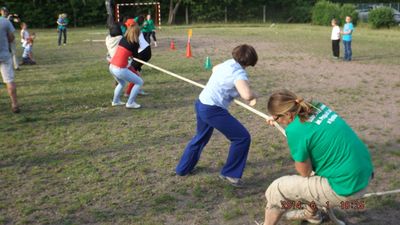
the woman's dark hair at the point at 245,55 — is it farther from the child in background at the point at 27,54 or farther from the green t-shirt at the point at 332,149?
the child in background at the point at 27,54

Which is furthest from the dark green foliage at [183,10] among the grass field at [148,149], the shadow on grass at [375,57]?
the grass field at [148,149]

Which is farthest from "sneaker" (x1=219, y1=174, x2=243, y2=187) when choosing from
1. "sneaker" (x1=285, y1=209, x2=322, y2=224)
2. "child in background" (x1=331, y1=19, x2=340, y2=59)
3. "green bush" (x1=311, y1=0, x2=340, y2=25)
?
"green bush" (x1=311, y1=0, x2=340, y2=25)

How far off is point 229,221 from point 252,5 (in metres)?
44.8

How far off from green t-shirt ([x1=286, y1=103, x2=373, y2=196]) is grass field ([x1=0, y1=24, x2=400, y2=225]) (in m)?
1.10

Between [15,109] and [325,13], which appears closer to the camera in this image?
[15,109]

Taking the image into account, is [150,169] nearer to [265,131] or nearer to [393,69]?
[265,131]

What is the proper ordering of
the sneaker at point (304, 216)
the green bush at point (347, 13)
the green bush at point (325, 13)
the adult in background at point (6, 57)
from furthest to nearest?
the green bush at point (325, 13) → the green bush at point (347, 13) → the adult in background at point (6, 57) → the sneaker at point (304, 216)

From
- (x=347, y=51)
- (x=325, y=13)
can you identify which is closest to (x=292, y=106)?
(x=347, y=51)

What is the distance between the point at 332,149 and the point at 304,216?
1.13 meters

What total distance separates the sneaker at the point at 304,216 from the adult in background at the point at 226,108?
923 millimetres

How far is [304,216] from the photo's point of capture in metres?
4.00

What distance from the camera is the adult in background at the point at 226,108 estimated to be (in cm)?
437

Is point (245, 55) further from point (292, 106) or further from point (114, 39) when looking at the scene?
point (114, 39)

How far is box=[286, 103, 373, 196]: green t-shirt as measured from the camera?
3.11m
